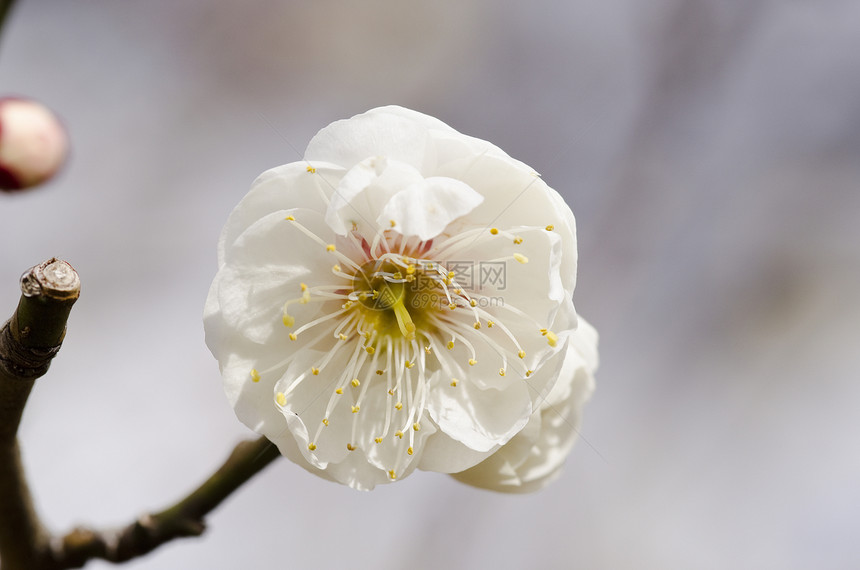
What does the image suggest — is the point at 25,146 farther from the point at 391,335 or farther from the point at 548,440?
the point at 548,440

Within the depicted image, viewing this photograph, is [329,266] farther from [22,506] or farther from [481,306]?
[22,506]

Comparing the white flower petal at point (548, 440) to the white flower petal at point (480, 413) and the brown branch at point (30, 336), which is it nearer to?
the white flower petal at point (480, 413)

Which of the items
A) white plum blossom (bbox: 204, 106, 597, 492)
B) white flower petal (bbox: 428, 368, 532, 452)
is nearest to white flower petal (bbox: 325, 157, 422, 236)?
white plum blossom (bbox: 204, 106, 597, 492)

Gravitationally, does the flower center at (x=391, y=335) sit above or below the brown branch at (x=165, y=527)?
above

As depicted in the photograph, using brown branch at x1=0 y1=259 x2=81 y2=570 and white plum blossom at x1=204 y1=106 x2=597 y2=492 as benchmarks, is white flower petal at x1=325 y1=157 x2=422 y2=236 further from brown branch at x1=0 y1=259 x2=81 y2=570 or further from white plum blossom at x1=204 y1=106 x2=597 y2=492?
brown branch at x1=0 y1=259 x2=81 y2=570

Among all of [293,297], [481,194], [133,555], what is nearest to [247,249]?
[293,297]

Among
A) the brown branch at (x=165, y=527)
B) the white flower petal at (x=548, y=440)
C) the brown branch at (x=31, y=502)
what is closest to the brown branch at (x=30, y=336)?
the brown branch at (x=31, y=502)
